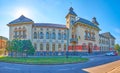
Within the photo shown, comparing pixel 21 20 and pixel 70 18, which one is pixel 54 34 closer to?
pixel 70 18

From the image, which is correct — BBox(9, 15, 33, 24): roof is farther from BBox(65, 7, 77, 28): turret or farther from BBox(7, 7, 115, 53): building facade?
BBox(65, 7, 77, 28): turret

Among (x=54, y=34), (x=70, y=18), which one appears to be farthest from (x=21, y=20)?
(x=70, y=18)

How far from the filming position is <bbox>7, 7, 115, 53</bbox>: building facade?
42.0m

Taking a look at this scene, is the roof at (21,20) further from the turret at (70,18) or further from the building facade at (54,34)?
the turret at (70,18)

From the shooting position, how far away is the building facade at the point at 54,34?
138ft

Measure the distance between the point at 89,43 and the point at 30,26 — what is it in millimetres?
22273

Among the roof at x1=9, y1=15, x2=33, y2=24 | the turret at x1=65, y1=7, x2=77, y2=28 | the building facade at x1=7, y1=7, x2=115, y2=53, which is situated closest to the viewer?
the building facade at x1=7, y1=7, x2=115, y2=53

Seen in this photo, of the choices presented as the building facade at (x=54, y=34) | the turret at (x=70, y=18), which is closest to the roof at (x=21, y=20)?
the building facade at (x=54, y=34)

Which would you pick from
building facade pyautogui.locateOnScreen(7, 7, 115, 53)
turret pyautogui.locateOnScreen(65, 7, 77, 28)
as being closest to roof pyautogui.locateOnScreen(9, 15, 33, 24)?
building facade pyautogui.locateOnScreen(7, 7, 115, 53)

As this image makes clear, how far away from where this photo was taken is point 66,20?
4853cm

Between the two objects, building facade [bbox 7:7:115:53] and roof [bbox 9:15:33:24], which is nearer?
building facade [bbox 7:7:115:53]

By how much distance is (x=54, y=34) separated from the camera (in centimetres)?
4341

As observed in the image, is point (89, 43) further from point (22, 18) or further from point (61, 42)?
point (22, 18)

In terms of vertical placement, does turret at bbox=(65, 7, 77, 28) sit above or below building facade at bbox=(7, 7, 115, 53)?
above
